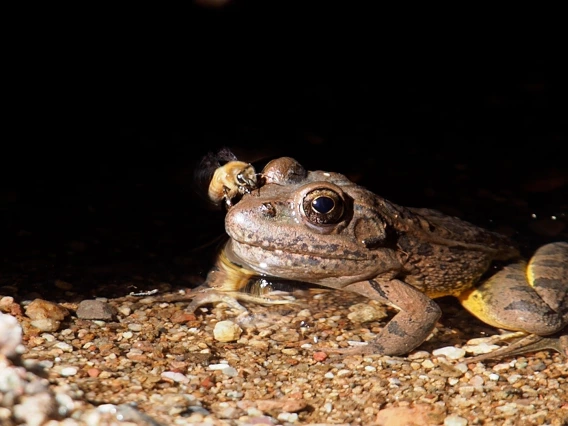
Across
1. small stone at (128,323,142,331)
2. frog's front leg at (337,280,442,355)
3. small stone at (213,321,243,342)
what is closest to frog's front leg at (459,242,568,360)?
frog's front leg at (337,280,442,355)

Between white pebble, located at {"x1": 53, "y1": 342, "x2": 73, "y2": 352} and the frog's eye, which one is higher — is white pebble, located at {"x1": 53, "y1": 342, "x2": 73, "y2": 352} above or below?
below

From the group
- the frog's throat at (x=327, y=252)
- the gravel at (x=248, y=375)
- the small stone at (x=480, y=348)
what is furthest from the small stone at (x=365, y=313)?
the small stone at (x=480, y=348)

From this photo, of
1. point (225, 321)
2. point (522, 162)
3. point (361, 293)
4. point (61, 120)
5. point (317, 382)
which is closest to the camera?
point (317, 382)

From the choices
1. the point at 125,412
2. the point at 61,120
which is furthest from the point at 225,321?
the point at 61,120

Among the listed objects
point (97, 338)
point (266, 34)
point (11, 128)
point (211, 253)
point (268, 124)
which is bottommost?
point (97, 338)

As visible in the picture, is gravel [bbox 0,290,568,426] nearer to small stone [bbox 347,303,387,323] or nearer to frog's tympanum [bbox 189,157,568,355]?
small stone [bbox 347,303,387,323]

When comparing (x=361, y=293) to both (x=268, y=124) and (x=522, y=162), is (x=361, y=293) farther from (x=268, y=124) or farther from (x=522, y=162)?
(x=522, y=162)

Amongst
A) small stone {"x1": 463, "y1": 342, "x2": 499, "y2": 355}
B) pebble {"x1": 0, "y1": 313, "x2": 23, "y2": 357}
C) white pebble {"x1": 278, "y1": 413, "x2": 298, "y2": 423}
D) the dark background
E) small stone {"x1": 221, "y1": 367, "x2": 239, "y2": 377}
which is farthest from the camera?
the dark background
